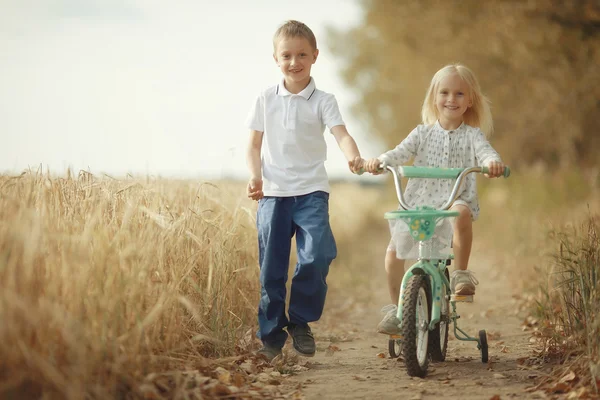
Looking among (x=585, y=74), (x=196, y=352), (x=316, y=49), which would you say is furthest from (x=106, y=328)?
(x=585, y=74)

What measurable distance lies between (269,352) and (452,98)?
2056 millimetres

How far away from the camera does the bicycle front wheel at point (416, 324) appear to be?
4.16 metres

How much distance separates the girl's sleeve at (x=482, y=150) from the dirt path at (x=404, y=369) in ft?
4.26

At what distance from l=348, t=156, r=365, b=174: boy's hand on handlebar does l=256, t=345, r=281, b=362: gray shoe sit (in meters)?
1.30

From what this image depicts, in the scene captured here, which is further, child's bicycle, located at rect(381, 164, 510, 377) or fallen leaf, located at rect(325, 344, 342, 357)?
fallen leaf, located at rect(325, 344, 342, 357)

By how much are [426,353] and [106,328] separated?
1981mm

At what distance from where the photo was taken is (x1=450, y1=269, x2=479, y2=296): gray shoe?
15.1ft

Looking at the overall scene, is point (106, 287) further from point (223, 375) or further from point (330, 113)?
point (330, 113)

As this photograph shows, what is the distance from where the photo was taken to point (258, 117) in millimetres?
5008

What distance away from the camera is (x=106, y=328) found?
132 inches

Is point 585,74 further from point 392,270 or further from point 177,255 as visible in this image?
point 177,255

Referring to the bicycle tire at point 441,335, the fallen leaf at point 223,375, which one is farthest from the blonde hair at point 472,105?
the fallen leaf at point 223,375

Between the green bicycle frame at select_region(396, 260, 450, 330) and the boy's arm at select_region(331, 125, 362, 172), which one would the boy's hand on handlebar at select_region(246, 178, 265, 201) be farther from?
the green bicycle frame at select_region(396, 260, 450, 330)

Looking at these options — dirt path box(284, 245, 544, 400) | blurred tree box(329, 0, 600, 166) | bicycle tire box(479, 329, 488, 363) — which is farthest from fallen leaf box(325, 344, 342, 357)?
blurred tree box(329, 0, 600, 166)
